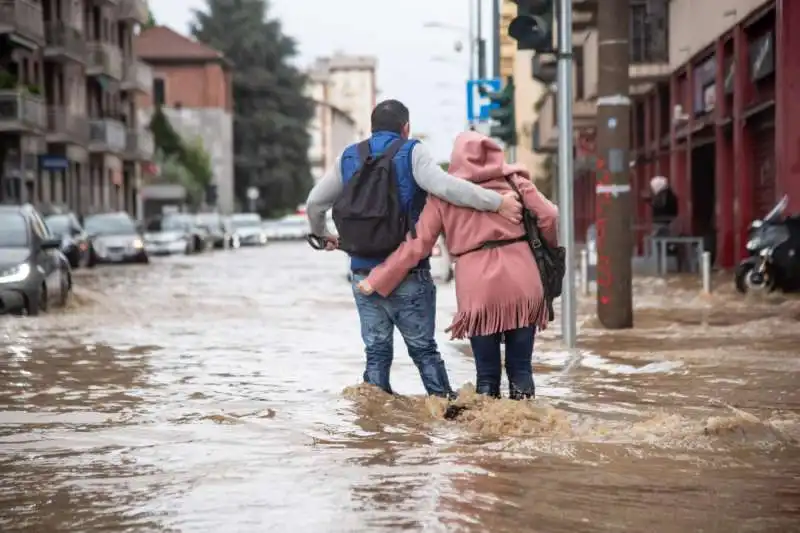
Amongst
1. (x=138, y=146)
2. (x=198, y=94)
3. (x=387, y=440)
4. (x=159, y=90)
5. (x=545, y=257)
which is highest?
(x=159, y=90)

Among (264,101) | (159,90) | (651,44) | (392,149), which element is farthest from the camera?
(159,90)

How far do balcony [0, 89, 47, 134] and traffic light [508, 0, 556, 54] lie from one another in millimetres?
43263

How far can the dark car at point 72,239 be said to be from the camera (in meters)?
42.0

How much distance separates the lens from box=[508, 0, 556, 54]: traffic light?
13633 millimetres

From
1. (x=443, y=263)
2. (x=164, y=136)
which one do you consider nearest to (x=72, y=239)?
(x=443, y=263)

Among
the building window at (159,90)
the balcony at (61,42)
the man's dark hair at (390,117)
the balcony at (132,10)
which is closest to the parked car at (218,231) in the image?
the balcony at (61,42)

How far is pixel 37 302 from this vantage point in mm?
19984

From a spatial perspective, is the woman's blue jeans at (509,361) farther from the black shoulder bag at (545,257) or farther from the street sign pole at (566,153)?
the street sign pole at (566,153)

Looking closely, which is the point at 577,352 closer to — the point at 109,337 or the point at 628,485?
the point at 109,337

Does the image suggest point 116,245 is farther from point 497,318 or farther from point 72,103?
point 497,318

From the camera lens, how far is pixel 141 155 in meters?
83.4

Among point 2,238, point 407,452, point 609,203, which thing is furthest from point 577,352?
point 2,238

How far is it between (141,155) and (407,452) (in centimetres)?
7695

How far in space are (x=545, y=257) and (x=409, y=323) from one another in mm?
857
